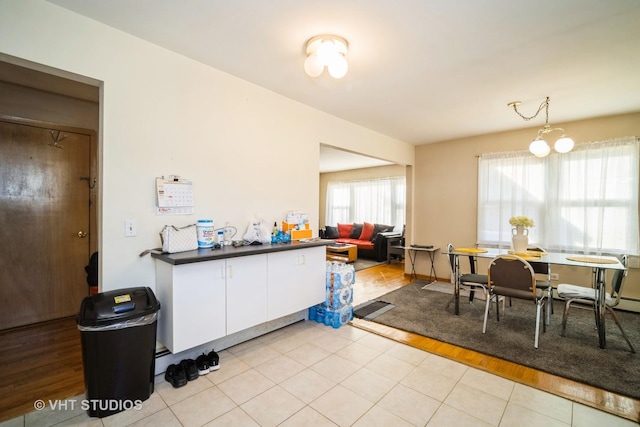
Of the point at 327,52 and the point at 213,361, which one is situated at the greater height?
the point at 327,52

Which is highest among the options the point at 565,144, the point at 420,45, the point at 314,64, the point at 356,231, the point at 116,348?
the point at 420,45

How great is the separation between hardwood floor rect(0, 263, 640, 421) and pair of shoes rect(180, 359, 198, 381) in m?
0.66

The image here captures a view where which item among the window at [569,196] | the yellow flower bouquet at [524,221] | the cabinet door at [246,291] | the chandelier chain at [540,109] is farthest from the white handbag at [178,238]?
the window at [569,196]

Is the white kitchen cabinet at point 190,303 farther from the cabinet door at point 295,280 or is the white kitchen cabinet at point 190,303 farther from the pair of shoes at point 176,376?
the cabinet door at point 295,280

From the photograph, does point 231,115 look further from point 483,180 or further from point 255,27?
point 483,180

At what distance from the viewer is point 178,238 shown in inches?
86.1

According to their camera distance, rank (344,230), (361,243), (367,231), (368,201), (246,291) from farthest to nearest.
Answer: (344,230)
(368,201)
(367,231)
(361,243)
(246,291)

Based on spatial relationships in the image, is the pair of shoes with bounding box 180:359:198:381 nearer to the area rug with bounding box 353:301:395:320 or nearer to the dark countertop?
the dark countertop

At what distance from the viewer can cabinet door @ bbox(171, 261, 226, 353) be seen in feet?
6.57

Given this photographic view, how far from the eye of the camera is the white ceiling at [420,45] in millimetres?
1797

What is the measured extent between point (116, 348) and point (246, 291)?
0.94 metres

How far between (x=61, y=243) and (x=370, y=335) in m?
3.60

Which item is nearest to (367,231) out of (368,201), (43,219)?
(368,201)

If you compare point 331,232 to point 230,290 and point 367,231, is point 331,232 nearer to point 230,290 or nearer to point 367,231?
point 367,231
